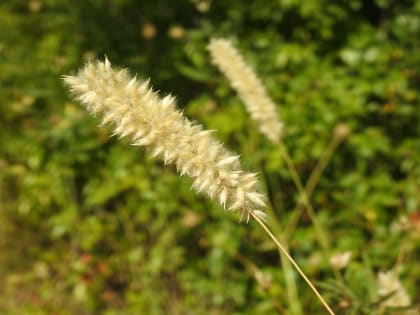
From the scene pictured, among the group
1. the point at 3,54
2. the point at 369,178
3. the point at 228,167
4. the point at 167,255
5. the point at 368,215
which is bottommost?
the point at 228,167

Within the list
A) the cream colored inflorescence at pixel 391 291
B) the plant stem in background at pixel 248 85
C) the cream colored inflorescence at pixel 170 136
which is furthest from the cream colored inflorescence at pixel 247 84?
the cream colored inflorescence at pixel 170 136

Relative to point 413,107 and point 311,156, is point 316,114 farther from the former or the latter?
point 413,107

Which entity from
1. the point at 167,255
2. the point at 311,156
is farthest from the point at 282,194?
the point at 167,255

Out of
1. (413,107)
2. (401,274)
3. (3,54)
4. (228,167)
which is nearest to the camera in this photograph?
(228,167)

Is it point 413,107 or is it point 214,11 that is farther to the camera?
point 214,11

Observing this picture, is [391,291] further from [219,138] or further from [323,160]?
[219,138]

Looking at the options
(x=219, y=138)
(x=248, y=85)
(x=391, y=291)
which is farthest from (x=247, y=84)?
(x=219, y=138)

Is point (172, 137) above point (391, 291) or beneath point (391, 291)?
above

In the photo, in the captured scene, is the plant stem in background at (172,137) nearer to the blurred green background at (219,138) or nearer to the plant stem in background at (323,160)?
the blurred green background at (219,138)
